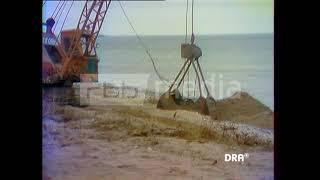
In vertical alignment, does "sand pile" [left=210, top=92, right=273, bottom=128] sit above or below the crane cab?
below

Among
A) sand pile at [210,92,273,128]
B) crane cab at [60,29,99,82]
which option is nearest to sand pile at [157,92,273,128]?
sand pile at [210,92,273,128]

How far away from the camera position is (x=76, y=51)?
1.96 m

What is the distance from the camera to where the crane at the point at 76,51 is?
6.41ft

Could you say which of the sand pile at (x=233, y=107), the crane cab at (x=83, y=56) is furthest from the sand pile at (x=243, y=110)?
the crane cab at (x=83, y=56)

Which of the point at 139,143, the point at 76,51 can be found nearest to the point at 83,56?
the point at 76,51

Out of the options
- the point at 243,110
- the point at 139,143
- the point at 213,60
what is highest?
the point at 213,60

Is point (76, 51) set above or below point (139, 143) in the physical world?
above

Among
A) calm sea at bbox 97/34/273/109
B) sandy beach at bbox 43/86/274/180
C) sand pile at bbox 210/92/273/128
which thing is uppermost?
calm sea at bbox 97/34/273/109

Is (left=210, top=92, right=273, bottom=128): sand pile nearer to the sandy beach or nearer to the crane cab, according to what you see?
the sandy beach

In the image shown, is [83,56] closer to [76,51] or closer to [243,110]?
[76,51]

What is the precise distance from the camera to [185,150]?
1961 mm

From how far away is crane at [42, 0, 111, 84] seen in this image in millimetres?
1955

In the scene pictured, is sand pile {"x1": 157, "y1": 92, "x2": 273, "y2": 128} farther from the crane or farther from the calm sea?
the crane
